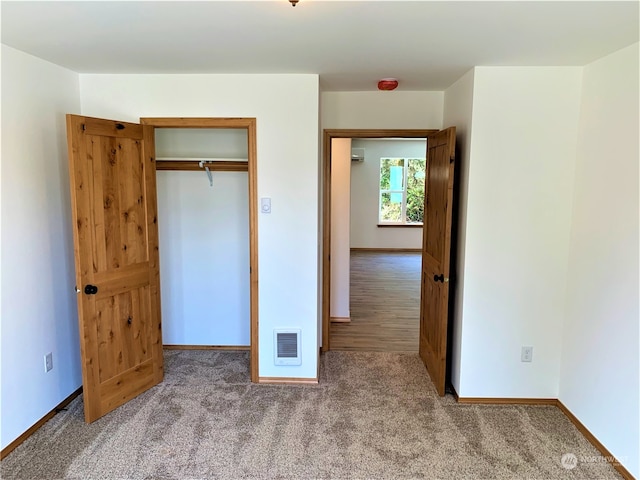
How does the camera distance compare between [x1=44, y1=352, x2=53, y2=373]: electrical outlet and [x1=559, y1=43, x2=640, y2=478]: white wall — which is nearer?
[x1=559, y1=43, x2=640, y2=478]: white wall

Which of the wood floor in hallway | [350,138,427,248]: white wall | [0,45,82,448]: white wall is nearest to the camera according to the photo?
[0,45,82,448]: white wall

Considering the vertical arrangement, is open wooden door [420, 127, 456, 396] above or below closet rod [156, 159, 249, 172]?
below

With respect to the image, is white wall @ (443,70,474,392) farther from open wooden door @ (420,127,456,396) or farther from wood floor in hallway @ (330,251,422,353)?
wood floor in hallway @ (330,251,422,353)

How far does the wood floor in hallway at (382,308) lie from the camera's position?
14.0ft

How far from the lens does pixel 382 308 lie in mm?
5422

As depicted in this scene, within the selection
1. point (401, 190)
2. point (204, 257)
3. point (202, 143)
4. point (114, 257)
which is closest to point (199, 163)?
point (202, 143)

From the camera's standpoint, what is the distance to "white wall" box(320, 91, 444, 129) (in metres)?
3.59

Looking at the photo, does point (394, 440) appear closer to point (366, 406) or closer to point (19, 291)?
point (366, 406)

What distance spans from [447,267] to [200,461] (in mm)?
2028

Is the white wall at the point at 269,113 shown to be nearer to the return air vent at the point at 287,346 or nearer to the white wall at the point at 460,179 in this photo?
the return air vent at the point at 287,346

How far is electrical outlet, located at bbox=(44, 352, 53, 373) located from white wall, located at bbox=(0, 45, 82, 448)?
0.03 m

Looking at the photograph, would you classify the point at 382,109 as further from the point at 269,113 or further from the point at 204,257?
the point at 204,257

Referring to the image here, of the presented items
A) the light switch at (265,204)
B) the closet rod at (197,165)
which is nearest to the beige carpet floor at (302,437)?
the light switch at (265,204)

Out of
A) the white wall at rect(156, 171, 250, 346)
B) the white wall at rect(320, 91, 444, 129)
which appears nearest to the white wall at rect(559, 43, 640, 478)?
the white wall at rect(320, 91, 444, 129)
